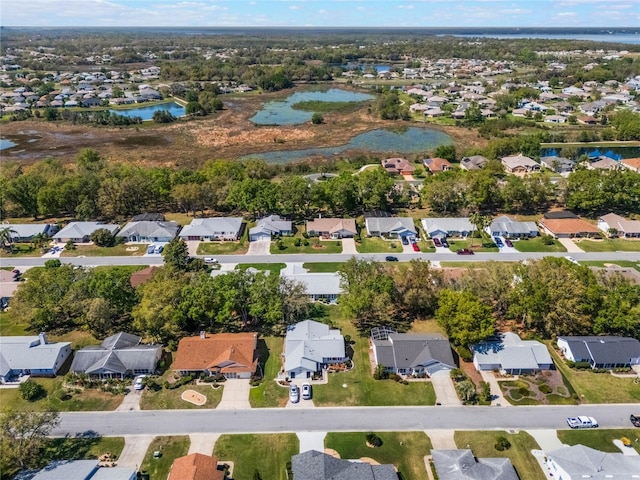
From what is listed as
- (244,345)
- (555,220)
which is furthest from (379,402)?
(555,220)

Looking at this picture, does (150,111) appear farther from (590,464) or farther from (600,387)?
(590,464)

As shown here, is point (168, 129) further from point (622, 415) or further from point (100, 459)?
point (622, 415)

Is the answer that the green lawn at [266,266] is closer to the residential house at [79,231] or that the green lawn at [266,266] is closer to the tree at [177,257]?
the tree at [177,257]

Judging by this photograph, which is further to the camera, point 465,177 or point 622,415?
point 465,177

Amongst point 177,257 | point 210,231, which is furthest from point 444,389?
point 210,231

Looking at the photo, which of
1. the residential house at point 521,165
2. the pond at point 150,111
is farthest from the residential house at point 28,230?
the pond at point 150,111

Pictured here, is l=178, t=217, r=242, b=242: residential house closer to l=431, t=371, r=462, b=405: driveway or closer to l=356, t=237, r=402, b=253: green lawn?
l=356, t=237, r=402, b=253: green lawn
